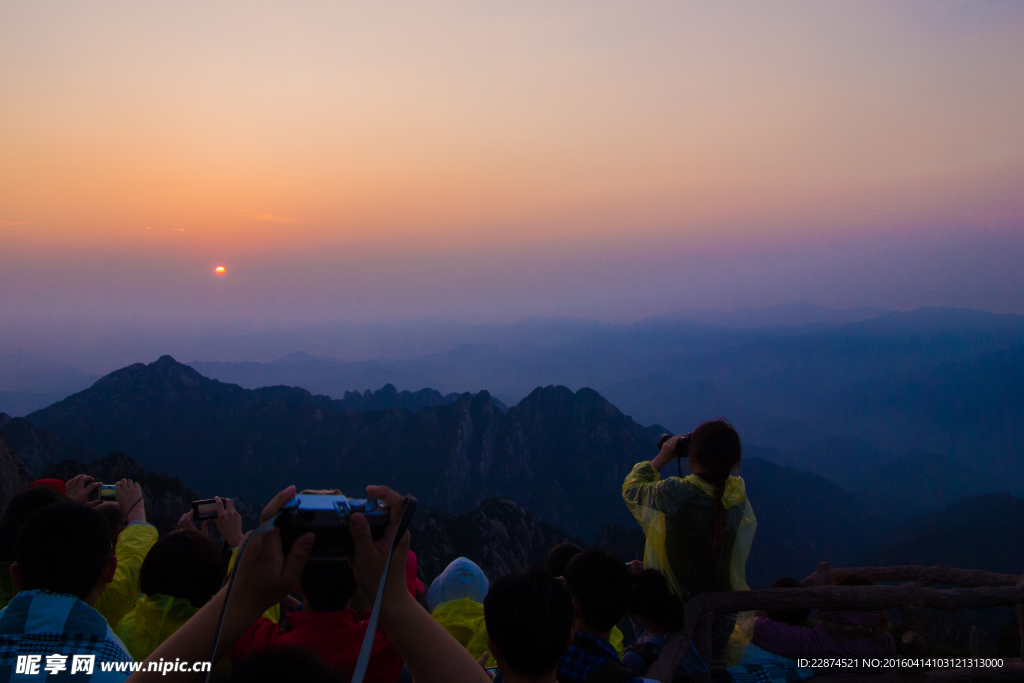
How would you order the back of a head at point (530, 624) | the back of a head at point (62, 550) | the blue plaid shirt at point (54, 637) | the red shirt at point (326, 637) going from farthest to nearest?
the red shirt at point (326, 637)
the back of a head at point (62, 550)
the back of a head at point (530, 624)
the blue plaid shirt at point (54, 637)

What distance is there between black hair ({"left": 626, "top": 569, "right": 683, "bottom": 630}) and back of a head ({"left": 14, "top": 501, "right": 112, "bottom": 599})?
3318 mm

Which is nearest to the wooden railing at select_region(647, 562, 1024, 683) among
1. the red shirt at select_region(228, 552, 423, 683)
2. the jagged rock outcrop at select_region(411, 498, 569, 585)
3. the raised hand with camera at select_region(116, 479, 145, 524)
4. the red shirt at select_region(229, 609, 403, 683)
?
the red shirt at select_region(228, 552, 423, 683)

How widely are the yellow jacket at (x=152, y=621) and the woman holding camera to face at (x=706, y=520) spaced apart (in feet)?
10.7

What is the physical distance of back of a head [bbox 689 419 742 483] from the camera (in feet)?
14.2

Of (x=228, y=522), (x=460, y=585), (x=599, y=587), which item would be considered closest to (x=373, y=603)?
(x=599, y=587)

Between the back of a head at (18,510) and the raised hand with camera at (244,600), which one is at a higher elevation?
the raised hand with camera at (244,600)

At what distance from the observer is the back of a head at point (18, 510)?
3.60 meters

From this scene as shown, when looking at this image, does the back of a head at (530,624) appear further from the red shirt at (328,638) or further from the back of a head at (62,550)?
the back of a head at (62,550)

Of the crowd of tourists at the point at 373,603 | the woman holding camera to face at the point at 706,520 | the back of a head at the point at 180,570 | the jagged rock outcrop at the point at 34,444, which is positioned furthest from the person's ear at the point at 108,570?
the jagged rock outcrop at the point at 34,444

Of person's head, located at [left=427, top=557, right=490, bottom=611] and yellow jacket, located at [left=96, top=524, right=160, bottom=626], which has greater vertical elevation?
yellow jacket, located at [left=96, top=524, right=160, bottom=626]

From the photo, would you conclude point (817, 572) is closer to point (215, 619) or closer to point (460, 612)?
point (460, 612)

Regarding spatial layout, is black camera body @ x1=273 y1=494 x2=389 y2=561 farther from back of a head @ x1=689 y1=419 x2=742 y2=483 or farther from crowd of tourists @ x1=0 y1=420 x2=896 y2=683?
back of a head @ x1=689 y1=419 x2=742 y2=483

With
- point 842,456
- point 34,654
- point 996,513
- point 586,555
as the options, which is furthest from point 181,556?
point 842,456

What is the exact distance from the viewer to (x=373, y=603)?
5.16 ft
